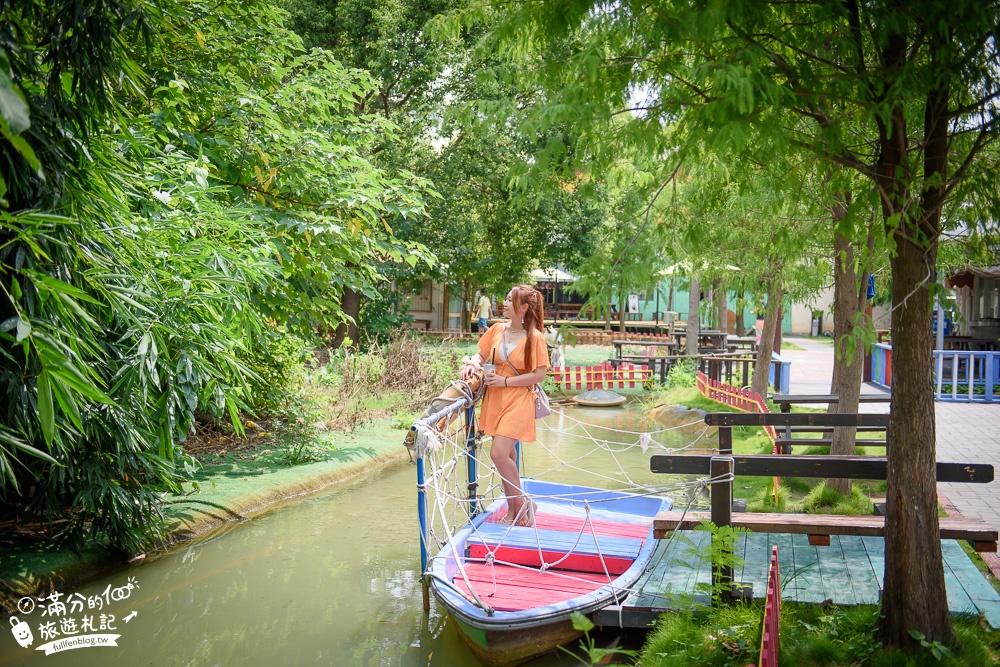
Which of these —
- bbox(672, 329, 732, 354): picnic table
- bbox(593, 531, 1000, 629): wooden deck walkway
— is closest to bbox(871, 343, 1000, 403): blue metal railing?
bbox(672, 329, 732, 354): picnic table

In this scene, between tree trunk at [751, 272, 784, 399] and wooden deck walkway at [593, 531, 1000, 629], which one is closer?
wooden deck walkway at [593, 531, 1000, 629]

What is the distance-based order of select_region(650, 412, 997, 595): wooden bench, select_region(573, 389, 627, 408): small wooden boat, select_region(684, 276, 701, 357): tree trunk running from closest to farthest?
select_region(650, 412, 997, 595): wooden bench < select_region(573, 389, 627, 408): small wooden boat < select_region(684, 276, 701, 357): tree trunk

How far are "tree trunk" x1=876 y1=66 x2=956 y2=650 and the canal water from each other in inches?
89.9

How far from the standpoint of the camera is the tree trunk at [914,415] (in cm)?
426

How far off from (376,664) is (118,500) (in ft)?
8.63

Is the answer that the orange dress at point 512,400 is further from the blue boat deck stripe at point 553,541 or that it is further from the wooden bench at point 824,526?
the wooden bench at point 824,526

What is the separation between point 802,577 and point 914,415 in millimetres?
1710

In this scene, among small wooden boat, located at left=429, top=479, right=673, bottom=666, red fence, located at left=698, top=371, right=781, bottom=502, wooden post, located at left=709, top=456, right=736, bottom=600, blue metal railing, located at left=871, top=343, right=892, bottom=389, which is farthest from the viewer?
blue metal railing, located at left=871, top=343, right=892, bottom=389

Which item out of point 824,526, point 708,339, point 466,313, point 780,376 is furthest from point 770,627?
point 466,313

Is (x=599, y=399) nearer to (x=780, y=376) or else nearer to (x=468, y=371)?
(x=780, y=376)

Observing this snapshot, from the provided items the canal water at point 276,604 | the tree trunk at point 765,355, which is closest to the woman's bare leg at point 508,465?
the canal water at point 276,604

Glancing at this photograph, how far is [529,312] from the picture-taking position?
6.31m

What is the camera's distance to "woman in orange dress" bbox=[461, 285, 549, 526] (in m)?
6.27

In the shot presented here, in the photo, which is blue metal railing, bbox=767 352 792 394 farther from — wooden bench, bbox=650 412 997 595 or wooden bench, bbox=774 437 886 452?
wooden bench, bbox=650 412 997 595
